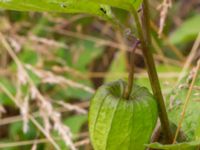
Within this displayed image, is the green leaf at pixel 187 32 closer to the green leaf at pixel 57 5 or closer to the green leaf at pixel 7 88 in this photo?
the green leaf at pixel 7 88

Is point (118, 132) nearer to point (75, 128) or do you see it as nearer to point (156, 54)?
point (75, 128)

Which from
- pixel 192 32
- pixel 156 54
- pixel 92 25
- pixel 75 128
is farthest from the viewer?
pixel 92 25

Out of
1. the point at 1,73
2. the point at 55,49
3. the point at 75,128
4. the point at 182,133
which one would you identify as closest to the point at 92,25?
the point at 55,49

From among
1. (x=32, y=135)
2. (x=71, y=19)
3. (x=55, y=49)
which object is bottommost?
(x=32, y=135)

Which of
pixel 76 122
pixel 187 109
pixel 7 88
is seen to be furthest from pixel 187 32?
pixel 187 109

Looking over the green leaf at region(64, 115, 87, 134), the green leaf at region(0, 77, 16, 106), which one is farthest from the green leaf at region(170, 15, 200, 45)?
the green leaf at region(0, 77, 16, 106)

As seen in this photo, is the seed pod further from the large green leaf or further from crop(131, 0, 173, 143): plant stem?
the large green leaf
